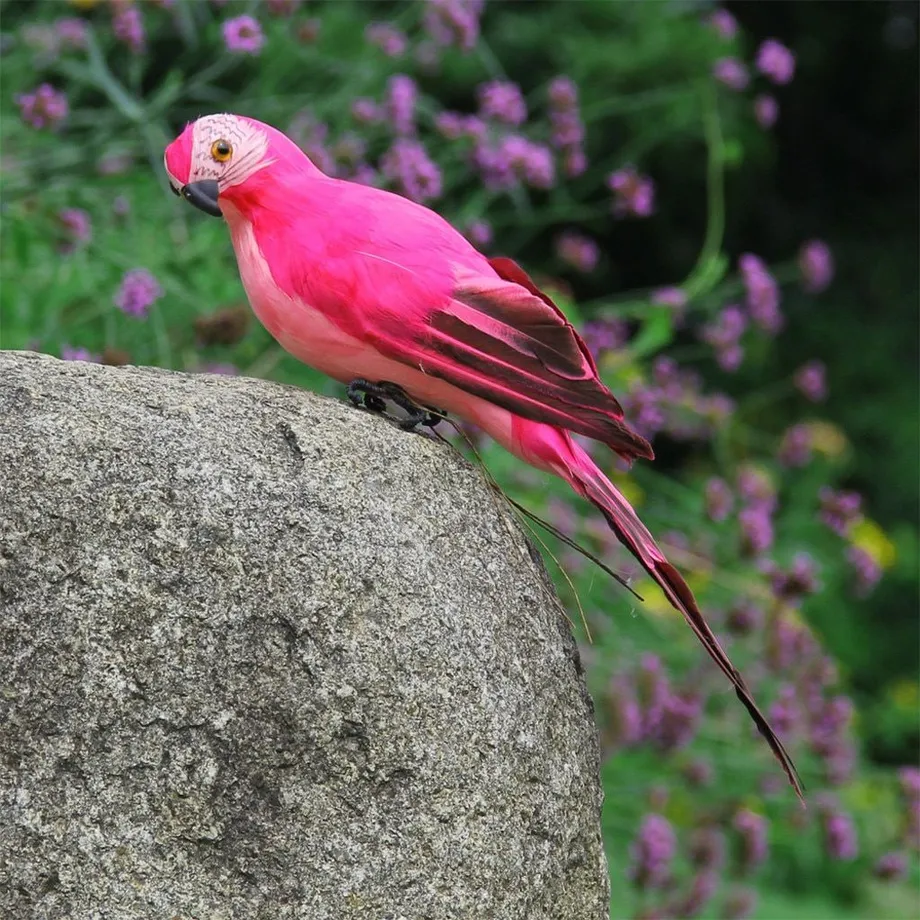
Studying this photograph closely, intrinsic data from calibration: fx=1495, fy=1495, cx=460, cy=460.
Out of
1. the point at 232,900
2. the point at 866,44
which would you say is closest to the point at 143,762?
the point at 232,900

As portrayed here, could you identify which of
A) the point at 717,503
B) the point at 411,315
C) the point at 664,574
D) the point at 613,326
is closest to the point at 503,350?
the point at 411,315

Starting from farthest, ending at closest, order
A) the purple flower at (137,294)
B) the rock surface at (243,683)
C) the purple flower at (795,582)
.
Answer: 1. the purple flower at (795,582)
2. the purple flower at (137,294)
3. the rock surface at (243,683)

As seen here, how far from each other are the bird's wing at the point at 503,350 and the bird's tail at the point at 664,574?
2.5 inches

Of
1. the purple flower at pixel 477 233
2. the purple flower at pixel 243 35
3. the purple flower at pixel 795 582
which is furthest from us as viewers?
the purple flower at pixel 477 233

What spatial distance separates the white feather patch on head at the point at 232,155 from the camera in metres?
1.90

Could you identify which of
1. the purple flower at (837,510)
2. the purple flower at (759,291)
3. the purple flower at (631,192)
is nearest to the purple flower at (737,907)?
the purple flower at (837,510)

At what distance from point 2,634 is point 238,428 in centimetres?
35

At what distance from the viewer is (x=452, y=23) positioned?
339cm

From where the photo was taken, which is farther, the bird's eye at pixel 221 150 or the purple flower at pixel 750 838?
the purple flower at pixel 750 838

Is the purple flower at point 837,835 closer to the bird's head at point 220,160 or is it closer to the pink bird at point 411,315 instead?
the pink bird at point 411,315

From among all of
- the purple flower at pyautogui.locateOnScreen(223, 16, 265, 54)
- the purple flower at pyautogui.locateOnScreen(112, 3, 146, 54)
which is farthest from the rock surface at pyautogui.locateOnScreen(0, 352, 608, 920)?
the purple flower at pyautogui.locateOnScreen(112, 3, 146, 54)

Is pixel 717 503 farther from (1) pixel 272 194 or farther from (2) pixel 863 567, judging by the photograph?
(1) pixel 272 194

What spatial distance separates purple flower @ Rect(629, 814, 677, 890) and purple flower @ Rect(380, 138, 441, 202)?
140 centimetres

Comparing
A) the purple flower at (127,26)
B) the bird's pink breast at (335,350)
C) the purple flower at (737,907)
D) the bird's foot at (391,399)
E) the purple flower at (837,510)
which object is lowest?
the purple flower at (737,907)
